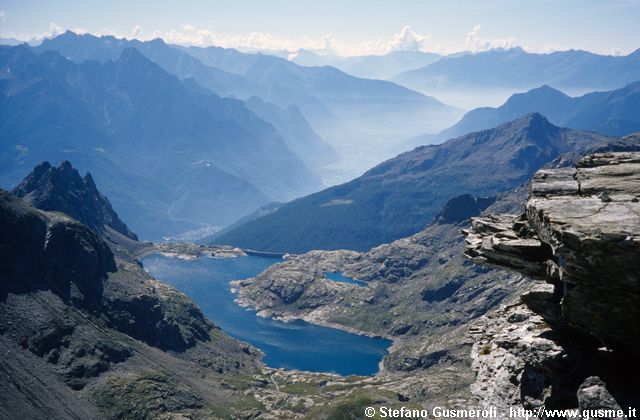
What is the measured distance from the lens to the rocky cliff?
31.7 m

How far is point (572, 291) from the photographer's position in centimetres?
3384

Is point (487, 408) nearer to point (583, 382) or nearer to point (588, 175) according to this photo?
point (583, 382)

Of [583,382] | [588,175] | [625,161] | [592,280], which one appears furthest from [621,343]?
[625,161]

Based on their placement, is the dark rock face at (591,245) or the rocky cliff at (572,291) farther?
the rocky cliff at (572,291)

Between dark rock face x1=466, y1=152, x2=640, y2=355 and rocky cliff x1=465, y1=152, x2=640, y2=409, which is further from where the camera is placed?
rocky cliff x1=465, y1=152, x2=640, y2=409

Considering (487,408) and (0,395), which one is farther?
(0,395)

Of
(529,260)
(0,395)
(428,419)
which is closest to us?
(529,260)

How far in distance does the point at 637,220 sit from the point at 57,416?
218 meters

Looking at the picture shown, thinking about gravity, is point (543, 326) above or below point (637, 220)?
below

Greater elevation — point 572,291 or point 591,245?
point 591,245

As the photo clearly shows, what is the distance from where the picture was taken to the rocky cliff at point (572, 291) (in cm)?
3169

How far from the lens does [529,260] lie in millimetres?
41844

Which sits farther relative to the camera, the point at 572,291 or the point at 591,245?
the point at 572,291

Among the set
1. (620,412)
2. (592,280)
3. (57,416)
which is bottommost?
(57,416)
